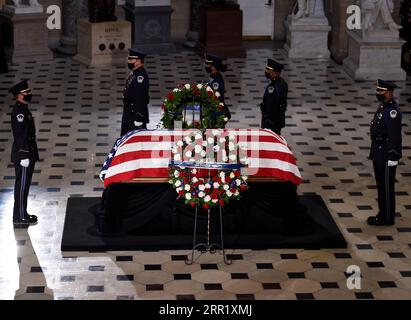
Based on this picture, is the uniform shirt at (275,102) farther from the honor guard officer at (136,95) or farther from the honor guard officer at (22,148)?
the honor guard officer at (22,148)

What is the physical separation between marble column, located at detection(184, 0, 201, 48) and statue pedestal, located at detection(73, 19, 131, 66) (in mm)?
2019

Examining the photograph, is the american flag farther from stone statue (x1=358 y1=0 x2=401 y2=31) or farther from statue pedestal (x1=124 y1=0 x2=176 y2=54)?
statue pedestal (x1=124 y1=0 x2=176 y2=54)

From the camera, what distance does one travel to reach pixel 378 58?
18.3 metres

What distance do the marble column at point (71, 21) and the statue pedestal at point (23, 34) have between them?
0.64m

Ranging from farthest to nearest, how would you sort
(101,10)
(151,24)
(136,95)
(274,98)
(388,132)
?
(151,24) → (101,10) → (136,95) → (274,98) → (388,132)

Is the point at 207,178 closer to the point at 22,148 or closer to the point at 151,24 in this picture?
the point at 22,148

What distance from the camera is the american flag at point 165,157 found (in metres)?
10.5

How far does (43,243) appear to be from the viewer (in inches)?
417

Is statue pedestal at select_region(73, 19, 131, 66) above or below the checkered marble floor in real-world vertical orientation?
above

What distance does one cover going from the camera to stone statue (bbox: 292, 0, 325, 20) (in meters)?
20.2

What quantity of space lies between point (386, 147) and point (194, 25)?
35.2 feet

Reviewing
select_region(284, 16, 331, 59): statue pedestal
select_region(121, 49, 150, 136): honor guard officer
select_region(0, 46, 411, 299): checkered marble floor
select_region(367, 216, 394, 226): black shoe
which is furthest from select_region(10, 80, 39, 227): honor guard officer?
select_region(284, 16, 331, 59): statue pedestal

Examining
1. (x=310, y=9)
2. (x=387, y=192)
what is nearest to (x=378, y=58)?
(x=310, y=9)

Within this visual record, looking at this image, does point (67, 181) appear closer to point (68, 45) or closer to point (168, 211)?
point (168, 211)
